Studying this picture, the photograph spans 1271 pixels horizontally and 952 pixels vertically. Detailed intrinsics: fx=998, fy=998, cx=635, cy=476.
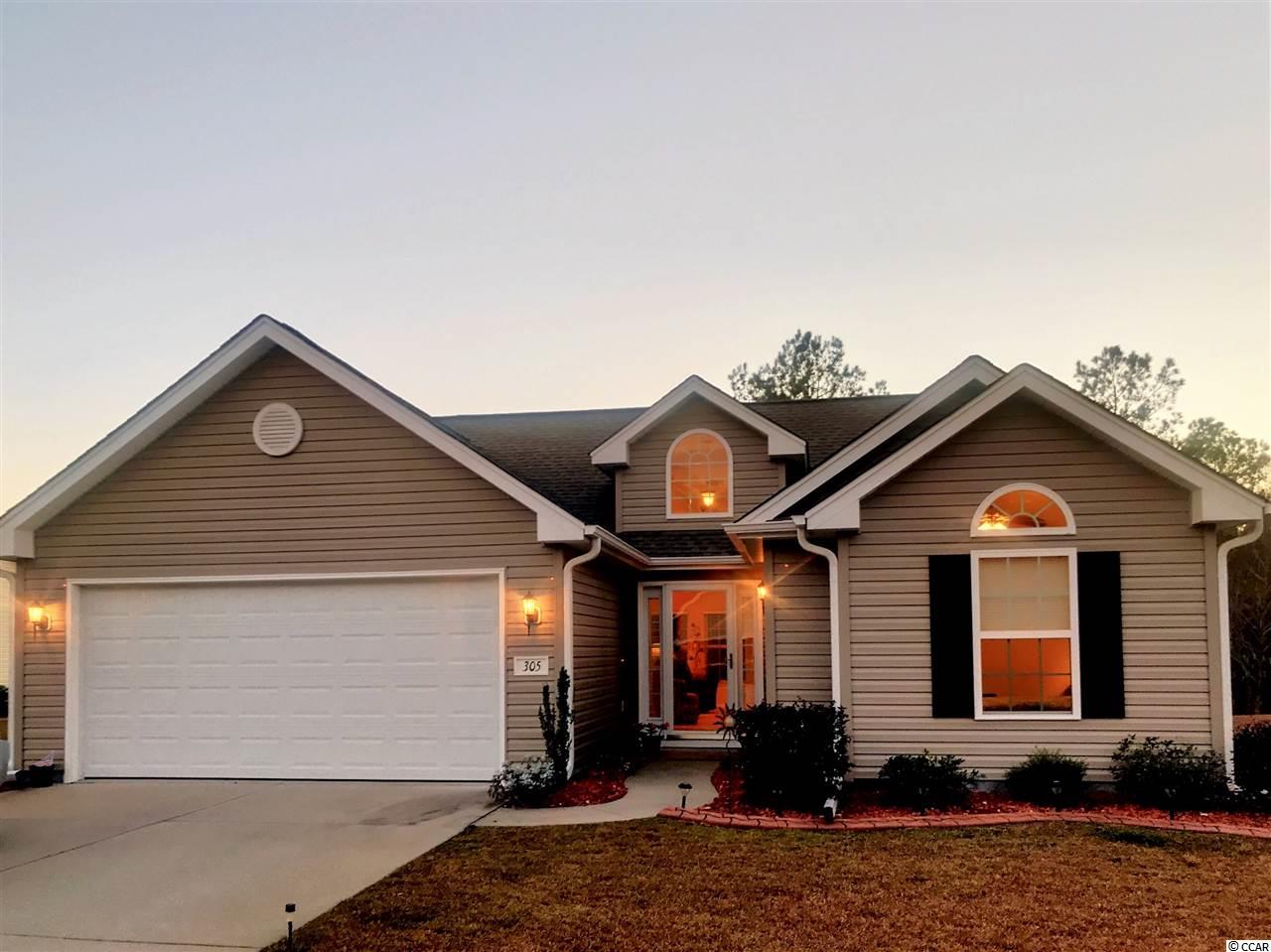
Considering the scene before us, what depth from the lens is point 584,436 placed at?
1808 centimetres

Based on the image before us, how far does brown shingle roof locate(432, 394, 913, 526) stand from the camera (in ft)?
51.9

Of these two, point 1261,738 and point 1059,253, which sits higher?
point 1059,253

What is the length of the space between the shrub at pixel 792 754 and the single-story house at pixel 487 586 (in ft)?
2.34

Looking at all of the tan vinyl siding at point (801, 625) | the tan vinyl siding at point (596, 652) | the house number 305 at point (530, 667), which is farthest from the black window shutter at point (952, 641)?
the house number 305 at point (530, 667)

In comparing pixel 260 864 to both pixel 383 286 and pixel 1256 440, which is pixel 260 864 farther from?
pixel 1256 440

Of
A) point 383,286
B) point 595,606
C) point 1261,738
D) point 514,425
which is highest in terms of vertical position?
point 383,286

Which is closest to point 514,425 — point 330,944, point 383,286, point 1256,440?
point 383,286

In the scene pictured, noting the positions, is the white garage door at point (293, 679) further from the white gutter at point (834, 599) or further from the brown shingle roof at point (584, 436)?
the brown shingle roof at point (584, 436)

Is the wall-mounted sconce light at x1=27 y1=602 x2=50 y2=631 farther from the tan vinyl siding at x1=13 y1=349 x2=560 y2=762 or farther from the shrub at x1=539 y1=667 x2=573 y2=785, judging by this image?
the shrub at x1=539 y1=667 x2=573 y2=785

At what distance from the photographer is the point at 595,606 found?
12.4 m

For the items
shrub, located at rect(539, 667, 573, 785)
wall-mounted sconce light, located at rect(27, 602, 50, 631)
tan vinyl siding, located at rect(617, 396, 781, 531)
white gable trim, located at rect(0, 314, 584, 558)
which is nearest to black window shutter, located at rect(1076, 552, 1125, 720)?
shrub, located at rect(539, 667, 573, 785)

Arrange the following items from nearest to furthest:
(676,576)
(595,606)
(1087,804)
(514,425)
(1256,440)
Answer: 1. (1087,804)
2. (595,606)
3. (676,576)
4. (514,425)
5. (1256,440)

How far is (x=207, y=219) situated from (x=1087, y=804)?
1354 centimetres

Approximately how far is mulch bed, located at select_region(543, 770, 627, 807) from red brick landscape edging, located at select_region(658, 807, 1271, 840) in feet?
4.23
